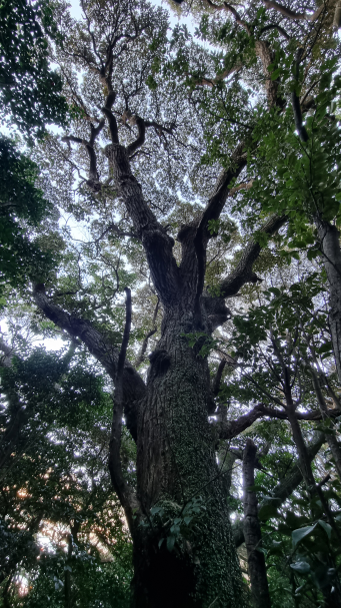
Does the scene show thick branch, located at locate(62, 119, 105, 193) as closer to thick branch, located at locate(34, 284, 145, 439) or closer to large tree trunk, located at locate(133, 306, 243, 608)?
thick branch, located at locate(34, 284, 145, 439)

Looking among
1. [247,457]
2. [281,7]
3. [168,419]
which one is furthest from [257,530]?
[281,7]

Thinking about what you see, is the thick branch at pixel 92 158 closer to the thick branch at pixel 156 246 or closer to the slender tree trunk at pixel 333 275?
the thick branch at pixel 156 246

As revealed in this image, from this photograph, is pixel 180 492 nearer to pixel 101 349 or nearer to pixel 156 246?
pixel 101 349

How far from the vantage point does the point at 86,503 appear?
420 cm

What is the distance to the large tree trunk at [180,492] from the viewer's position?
192 centimetres

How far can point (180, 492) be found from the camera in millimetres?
2367

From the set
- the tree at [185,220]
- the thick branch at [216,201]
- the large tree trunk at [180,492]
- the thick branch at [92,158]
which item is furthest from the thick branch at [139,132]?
the large tree trunk at [180,492]

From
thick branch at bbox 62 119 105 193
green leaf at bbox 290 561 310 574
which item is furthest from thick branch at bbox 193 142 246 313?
green leaf at bbox 290 561 310 574

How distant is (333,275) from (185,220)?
24.7ft

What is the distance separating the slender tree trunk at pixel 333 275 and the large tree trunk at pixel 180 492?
919 mm

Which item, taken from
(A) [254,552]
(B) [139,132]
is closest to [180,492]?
(A) [254,552]

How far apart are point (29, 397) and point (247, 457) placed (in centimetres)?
369

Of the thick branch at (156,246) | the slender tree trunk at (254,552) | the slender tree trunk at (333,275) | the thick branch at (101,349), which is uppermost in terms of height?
the thick branch at (156,246)

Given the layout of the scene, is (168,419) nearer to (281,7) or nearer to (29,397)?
(29,397)
